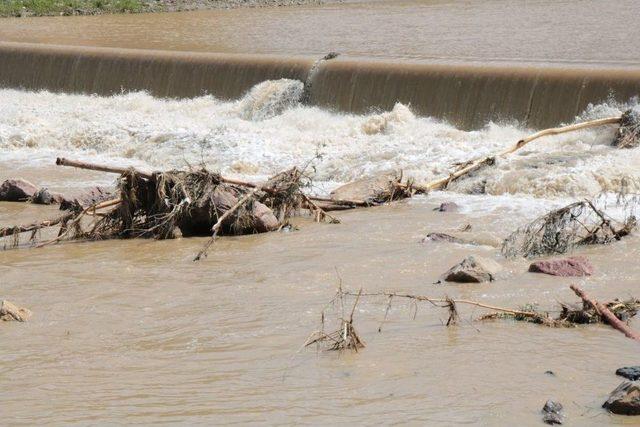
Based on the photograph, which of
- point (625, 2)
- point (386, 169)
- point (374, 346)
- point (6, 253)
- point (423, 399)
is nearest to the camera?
point (423, 399)

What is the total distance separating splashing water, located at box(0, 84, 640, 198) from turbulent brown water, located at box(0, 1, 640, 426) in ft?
0.12

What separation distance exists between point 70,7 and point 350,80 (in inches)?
609

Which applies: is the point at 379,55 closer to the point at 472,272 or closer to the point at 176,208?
the point at 176,208

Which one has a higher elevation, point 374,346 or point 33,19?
point 374,346

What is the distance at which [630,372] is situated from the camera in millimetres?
4738

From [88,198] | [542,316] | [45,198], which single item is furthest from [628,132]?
[45,198]

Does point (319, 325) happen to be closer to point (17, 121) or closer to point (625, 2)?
point (17, 121)

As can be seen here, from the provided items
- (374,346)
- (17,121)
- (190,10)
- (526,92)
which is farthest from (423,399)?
(190,10)

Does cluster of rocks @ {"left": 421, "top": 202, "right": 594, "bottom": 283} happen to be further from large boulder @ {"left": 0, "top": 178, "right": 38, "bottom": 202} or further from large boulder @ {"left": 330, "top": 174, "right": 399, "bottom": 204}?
large boulder @ {"left": 0, "top": 178, "right": 38, "bottom": 202}

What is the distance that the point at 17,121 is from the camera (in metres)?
16.5

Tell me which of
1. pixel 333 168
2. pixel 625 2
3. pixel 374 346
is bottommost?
pixel 333 168

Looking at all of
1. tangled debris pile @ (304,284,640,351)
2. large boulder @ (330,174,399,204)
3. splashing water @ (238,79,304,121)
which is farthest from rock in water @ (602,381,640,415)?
splashing water @ (238,79,304,121)

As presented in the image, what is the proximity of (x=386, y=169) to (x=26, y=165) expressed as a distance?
16.8 feet

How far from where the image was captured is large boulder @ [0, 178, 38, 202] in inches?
435
